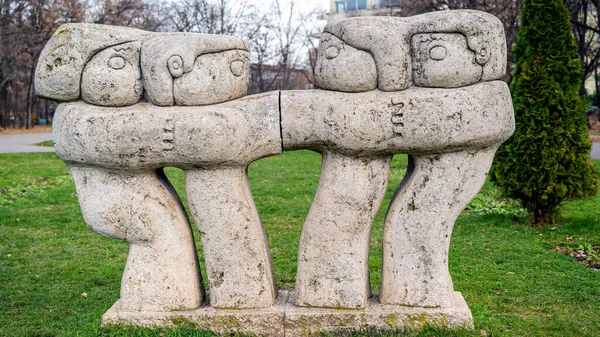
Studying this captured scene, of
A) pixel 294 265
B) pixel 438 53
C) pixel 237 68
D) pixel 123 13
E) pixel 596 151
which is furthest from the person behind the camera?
pixel 123 13

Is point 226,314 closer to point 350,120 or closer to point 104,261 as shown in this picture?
point 350,120

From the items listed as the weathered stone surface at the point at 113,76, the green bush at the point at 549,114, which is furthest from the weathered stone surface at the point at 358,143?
the green bush at the point at 549,114

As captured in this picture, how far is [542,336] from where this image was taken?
4.17 metres

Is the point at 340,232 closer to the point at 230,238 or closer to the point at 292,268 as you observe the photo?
the point at 230,238

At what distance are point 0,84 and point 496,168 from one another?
2713 cm

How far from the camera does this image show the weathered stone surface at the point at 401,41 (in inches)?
144

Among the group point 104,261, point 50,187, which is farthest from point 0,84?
point 104,261

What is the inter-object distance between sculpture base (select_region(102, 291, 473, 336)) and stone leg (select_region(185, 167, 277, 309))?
104 mm

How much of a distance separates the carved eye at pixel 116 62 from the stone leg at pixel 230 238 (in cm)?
80

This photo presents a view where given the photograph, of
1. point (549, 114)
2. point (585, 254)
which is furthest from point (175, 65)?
point (549, 114)

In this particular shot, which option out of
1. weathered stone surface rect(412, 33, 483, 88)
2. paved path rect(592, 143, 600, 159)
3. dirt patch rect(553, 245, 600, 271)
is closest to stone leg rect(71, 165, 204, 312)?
weathered stone surface rect(412, 33, 483, 88)

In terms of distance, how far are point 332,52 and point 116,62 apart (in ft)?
4.49

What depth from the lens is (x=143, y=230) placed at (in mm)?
3971

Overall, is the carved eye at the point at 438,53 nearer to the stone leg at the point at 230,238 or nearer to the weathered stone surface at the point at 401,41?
the weathered stone surface at the point at 401,41
